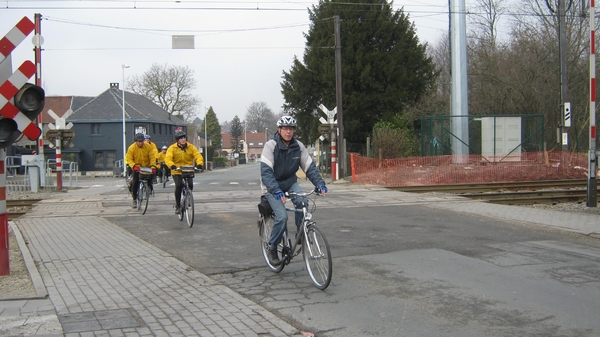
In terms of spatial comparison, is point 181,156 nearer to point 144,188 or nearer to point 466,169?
point 144,188

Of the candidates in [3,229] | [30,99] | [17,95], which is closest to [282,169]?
[30,99]

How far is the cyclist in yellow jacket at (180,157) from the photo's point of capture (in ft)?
35.8

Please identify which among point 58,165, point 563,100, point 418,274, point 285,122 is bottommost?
point 418,274

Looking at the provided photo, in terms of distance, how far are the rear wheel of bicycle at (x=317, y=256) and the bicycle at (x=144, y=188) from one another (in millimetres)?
7381

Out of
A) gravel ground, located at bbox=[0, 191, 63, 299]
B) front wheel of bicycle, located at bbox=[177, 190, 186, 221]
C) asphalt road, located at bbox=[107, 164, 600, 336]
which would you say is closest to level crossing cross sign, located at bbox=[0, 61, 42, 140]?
gravel ground, located at bbox=[0, 191, 63, 299]

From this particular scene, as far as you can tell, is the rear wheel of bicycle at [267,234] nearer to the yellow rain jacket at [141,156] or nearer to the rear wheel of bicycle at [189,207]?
the rear wheel of bicycle at [189,207]

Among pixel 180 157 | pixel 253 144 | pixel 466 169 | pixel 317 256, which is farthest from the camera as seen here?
pixel 253 144

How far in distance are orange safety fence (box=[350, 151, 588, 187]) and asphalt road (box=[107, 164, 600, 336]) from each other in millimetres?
10234

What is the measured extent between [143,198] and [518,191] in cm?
1274

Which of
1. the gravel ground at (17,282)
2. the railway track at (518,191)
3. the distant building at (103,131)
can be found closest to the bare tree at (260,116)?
the distant building at (103,131)

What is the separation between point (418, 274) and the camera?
6.43m

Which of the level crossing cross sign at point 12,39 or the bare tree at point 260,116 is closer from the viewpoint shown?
the level crossing cross sign at point 12,39

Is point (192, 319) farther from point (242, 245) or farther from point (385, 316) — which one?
point (242, 245)

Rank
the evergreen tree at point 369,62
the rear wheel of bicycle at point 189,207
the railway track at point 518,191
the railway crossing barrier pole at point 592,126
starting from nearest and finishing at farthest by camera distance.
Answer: the rear wheel of bicycle at point 189,207
the railway crossing barrier pole at point 592,126
the railway track at point 518,191
the evergreen tree at point 369,62
